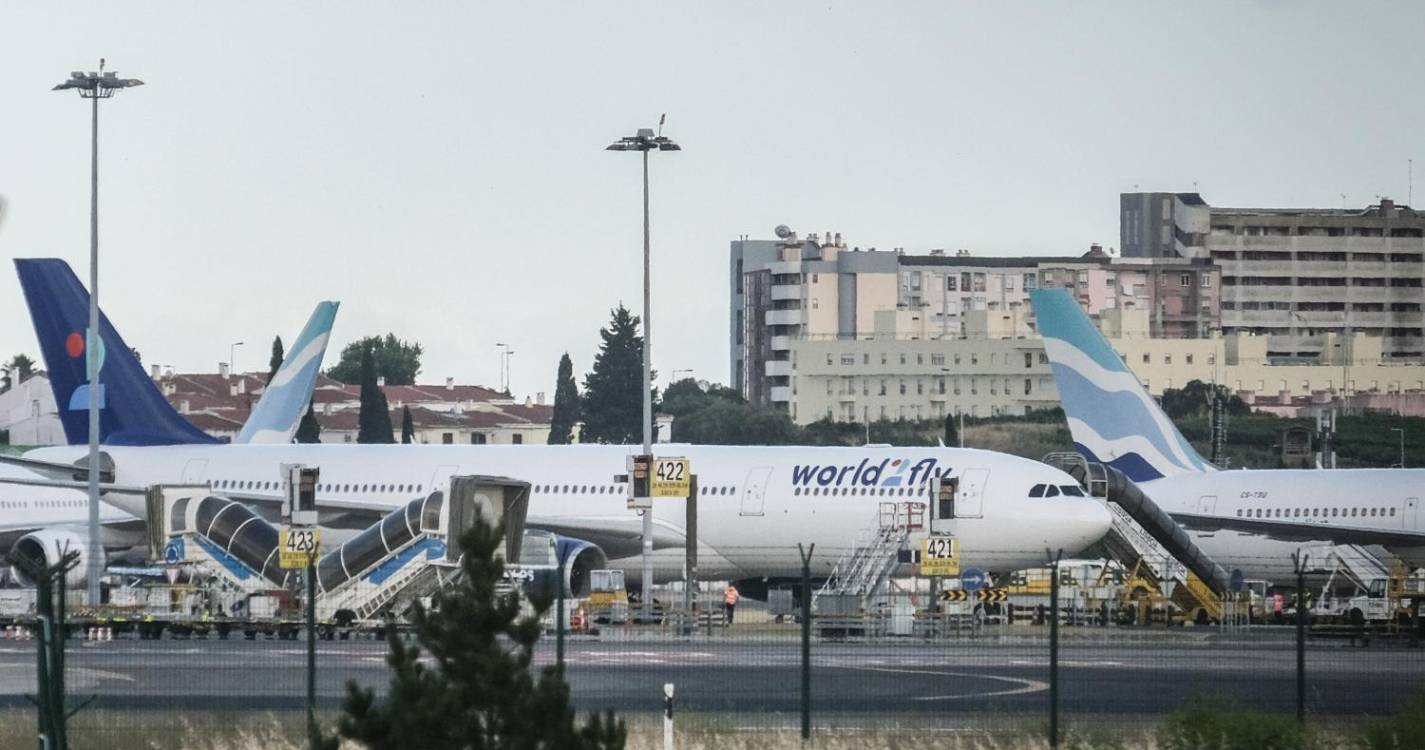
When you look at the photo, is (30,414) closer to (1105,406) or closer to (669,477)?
(1105,406)

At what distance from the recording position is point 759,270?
172625 millimetres

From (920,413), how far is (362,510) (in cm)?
10602

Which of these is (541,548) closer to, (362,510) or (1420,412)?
(362,510)

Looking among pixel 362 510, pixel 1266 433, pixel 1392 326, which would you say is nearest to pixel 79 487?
pixel 362 510

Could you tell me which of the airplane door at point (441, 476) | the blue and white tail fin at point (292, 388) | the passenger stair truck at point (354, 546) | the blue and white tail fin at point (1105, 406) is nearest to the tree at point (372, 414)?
the blue and white tail fin at point (292, 388)

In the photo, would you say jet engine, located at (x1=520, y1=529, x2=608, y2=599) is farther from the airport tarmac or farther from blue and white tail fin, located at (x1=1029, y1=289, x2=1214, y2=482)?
blue and white tail fin, located at (x1=1029, y1=289, x2=1214, y2=482)

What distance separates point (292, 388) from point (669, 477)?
3183cm

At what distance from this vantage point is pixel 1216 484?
52969 mm

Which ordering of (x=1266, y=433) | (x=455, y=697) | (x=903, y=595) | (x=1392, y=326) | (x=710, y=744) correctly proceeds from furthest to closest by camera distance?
(x=1392, y=326), (x=1266, y=433), (x=903, y=595), (x=710, y=744), (x=455, y=697)

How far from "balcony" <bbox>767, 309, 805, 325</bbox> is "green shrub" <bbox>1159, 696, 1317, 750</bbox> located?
143 m

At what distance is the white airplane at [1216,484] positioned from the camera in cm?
4962

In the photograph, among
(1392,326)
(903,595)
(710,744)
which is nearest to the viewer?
(710,744)

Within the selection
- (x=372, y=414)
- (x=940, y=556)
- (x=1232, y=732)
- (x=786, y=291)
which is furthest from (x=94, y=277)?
(x=786, y=291)

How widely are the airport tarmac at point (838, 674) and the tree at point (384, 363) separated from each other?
150 metres
